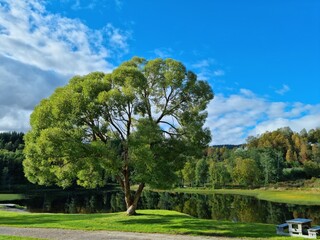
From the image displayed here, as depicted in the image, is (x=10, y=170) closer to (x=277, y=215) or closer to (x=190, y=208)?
(x=190, y=208)

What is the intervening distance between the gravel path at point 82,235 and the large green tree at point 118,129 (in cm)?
492

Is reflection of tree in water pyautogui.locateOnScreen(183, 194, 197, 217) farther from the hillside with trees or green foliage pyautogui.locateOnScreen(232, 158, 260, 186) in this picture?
the hillside with trees

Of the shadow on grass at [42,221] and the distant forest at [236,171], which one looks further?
the distant forest at [236,171]

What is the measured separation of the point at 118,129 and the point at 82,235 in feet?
34.8

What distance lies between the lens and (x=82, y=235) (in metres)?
21.3

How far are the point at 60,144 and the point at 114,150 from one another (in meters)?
4.28

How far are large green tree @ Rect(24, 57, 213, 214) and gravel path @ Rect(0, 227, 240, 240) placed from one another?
4922 mm

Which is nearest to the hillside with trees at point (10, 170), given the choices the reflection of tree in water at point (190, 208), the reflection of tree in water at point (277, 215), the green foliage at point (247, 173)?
the reflection of tree in water at point (190, 208)

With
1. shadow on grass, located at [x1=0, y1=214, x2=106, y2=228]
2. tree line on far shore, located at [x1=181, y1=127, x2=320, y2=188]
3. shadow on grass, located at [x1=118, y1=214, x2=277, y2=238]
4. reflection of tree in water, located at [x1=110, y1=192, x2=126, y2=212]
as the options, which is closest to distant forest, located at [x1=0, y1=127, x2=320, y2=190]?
tree line on far shore, located at [x1=181, y1=127, x2=320, y2=188]

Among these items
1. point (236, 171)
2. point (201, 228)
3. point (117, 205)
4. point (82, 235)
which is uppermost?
point (236, 171)

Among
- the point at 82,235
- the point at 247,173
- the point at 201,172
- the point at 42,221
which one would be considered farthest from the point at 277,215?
the point at 201,172

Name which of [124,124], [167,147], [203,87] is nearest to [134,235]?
[167,147]

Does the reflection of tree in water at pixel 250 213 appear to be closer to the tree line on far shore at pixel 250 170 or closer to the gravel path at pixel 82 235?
the gravel path at pixel 82 235

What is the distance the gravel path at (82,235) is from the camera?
2014 cm
